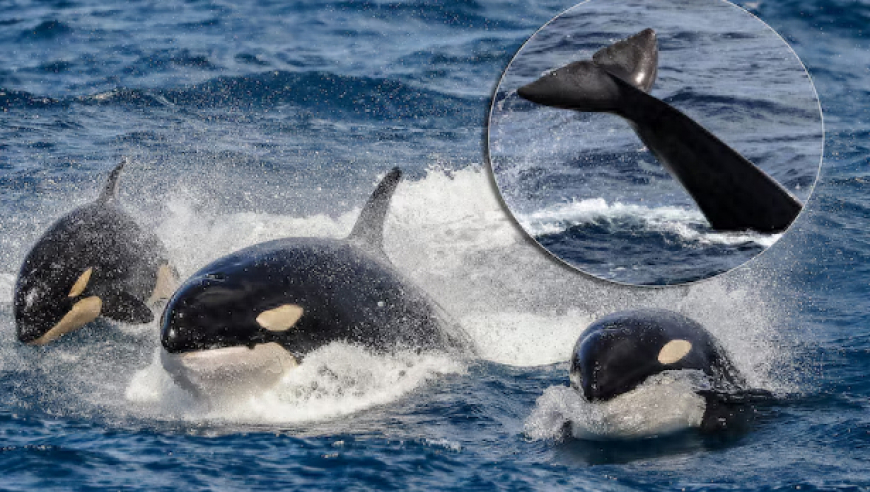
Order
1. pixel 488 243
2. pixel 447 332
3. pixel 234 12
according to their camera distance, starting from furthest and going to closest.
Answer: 1. pixel 234 12
2. pixel 488 243
3. pixel 447 332

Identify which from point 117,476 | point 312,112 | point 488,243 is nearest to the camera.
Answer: point 117,476

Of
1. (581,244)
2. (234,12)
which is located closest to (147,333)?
(581,244)

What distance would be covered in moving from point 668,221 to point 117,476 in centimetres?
502

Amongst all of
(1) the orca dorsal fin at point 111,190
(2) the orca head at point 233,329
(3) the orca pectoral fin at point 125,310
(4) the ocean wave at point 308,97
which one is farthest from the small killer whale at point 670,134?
(4) the ocean wave at point 308,97

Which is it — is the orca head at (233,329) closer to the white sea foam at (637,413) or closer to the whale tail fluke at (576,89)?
the white sea foam at (637,413)

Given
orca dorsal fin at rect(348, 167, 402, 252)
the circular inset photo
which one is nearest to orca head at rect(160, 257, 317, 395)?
orca dorsal fin at rect(348, 167, 402, 252)

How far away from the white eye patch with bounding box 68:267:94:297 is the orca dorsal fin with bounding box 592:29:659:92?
29.7ft

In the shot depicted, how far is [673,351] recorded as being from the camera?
9984 mm

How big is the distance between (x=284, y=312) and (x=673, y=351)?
391 centimetres

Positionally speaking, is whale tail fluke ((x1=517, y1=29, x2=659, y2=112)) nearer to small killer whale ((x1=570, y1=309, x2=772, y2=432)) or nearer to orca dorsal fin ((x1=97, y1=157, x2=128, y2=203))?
small killer whale ((x1=570, y1=309, x2=772, y2=432))

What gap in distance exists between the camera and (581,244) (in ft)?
22.9

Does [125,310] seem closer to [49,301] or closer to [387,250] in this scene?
[49,301]

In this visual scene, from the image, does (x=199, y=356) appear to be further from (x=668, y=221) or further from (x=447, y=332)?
(x=668, y=221)

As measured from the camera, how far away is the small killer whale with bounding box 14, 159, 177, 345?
A: 43.3 ft
